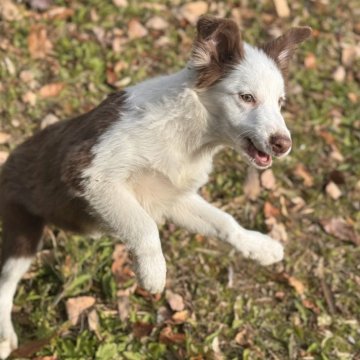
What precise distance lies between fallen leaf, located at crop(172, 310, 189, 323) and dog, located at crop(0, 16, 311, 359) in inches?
31.5

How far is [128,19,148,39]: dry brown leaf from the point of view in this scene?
6.58 m

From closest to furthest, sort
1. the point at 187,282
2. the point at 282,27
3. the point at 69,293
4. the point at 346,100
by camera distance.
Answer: the point at 69,293 → the point at 187,282 → the point at 346,100 → the point at 282,27

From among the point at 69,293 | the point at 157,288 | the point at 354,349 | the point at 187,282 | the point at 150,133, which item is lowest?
the point at 354,349

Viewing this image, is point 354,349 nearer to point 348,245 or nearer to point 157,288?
point 348,245

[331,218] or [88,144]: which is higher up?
[88,144]

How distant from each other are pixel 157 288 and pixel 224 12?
14.7 feet

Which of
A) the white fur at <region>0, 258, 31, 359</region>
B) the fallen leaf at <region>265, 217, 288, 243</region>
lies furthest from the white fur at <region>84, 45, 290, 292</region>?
the fallen leaf at <region>265, 217, 288, 243</region>

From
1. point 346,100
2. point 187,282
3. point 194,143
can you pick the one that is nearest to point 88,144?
point 194,143

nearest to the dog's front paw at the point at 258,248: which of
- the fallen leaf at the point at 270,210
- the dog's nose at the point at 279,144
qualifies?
the dog's nose at the point at 279,144

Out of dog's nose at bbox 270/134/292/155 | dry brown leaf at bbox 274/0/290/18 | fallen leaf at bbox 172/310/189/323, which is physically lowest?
fallen leaf at bbox 172/310/189/323

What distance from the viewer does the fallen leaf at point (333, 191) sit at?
19.0 ft

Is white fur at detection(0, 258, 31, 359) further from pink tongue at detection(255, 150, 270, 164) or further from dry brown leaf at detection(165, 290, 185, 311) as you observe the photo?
pink tongue at detection(255, 150, 270, 164)

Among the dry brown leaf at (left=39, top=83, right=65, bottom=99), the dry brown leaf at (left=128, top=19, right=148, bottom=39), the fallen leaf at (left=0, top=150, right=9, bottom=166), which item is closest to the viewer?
the fallen leaf at (left=0, top=150, right=9, bottom=166)

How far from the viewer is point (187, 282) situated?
4848 mm
